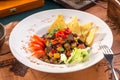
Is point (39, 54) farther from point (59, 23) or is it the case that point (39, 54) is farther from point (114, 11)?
point (114, 11)

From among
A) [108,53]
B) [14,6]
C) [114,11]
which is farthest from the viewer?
[14,6]

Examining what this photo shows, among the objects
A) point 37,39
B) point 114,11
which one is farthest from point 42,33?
point 114,11

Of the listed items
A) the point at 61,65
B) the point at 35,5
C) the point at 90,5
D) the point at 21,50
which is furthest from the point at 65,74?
the point at 35,5

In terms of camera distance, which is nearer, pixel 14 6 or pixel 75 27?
pixel 75 27

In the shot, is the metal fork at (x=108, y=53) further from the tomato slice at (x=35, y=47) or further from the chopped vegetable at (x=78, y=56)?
the tomato slice at (x=35, y=47)

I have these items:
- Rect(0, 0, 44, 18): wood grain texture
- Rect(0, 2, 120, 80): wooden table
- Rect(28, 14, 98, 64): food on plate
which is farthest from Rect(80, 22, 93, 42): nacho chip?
Rect(0, 0, 44, 18): wood grain texture

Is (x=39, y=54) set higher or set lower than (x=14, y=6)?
higher
